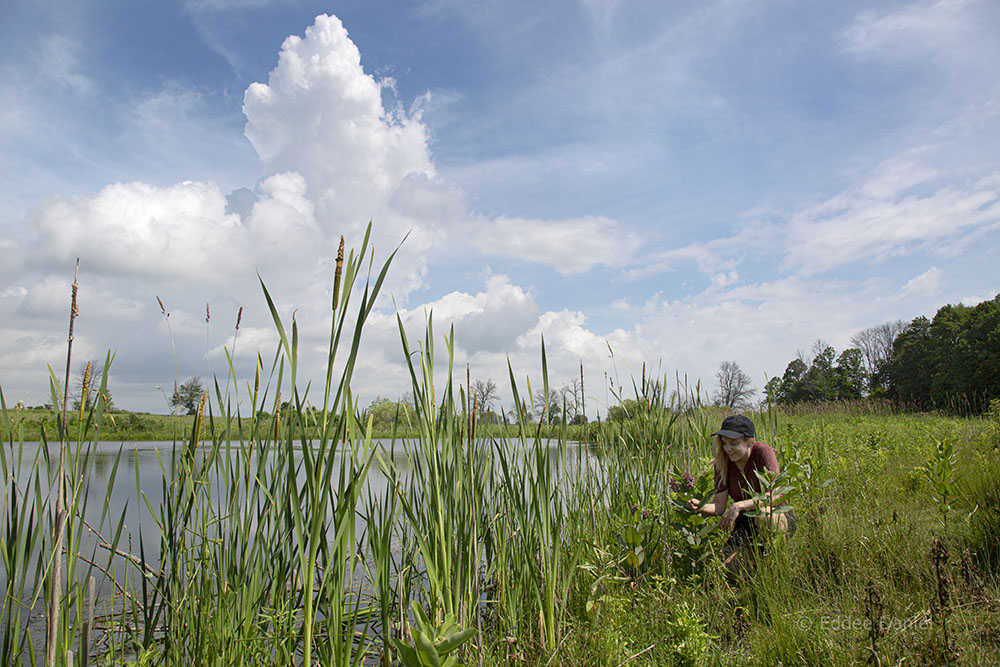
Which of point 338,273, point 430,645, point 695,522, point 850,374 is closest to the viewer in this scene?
point 338,273

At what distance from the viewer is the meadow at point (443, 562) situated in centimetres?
133

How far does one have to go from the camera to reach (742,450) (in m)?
3.26

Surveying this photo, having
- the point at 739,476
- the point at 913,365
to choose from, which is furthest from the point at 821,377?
the point at 739,476

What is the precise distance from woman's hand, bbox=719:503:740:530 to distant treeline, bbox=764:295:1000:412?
46.0 ft

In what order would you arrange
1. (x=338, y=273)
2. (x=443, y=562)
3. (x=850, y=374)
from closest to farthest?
1. (x=338, y=273)
2. (x=443, y=562)
3. (x=850, y=374)

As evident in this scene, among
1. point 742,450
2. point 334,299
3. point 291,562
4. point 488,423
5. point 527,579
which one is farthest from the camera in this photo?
point 742,450

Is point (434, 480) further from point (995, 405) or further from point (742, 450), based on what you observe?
point (995, 405)

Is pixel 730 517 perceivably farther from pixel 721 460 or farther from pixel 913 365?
pixel 913 365

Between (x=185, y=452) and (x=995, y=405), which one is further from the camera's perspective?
(x=995, y=405)

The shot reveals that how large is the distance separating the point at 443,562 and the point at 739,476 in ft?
7.96

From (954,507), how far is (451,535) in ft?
11.2

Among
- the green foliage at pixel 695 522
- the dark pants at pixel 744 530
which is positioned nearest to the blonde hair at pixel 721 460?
the dark pants at pixel 744 530

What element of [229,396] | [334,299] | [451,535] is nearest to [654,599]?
[451,535]

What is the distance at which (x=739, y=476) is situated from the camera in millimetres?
3445
